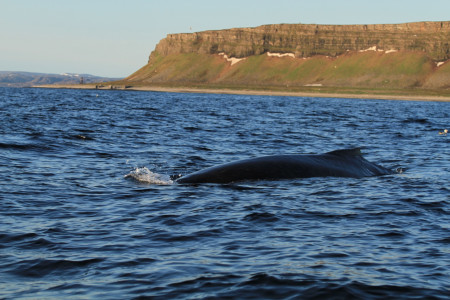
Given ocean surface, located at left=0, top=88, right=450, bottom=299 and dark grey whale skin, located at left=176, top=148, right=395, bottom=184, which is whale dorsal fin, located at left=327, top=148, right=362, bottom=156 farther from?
ocean surface, located at left=0, top=88, right=450, bottom=299

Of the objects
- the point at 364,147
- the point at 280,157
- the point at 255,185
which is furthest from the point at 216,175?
the point at 364,147

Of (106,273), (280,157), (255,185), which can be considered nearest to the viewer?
(106,273)

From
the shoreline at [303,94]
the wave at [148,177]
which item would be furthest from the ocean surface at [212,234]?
the shoreline at [303,94]

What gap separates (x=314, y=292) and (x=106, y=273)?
2.55 m

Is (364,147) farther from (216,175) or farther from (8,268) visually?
(8,268)

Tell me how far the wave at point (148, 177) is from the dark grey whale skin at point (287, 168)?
452 mm

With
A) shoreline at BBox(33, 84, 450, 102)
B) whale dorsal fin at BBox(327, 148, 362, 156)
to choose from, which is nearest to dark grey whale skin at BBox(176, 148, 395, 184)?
whale dorsal fin at BBox(327, 148, 362, 156)

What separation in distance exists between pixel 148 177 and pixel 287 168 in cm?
355

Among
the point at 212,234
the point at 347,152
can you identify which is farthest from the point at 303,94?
the point at 212,234

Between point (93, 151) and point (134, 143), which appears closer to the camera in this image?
point (93, 151)

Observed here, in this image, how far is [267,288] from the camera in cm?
645

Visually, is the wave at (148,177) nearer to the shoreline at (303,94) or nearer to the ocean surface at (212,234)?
the ocean surface at (212,234)

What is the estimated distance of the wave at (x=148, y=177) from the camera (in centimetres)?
1390

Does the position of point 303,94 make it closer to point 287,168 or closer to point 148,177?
point 287,168
